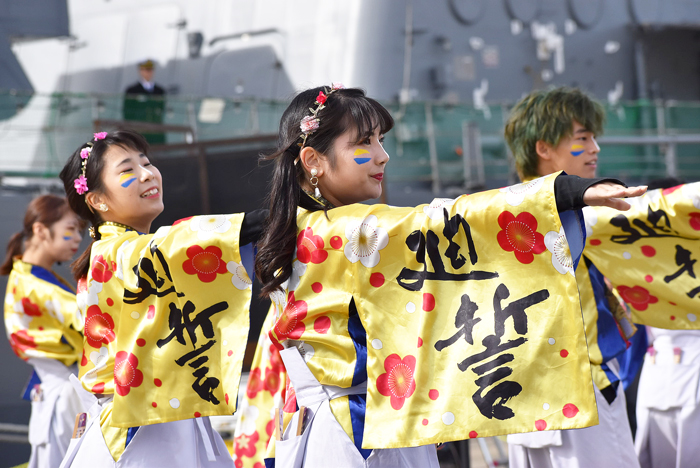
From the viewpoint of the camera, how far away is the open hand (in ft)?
4.31

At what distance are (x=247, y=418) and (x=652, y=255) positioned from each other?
4.73ft

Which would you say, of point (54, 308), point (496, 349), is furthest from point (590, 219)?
point (54, 308)

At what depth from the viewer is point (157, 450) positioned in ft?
6.31

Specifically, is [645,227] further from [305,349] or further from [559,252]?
[305,349]

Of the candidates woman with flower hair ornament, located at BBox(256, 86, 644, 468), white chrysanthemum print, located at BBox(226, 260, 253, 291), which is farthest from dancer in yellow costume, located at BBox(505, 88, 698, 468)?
white chrysanthemum print, located at BBox(226, 260, 253, 291)

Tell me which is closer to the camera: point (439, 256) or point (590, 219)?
point (439, 256)

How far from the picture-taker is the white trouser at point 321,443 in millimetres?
1551

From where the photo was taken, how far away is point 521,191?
4.81ft

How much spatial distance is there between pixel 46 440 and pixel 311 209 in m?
2.25

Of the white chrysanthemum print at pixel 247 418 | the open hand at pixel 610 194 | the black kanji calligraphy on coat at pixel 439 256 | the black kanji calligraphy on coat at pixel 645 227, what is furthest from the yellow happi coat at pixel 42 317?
the open hand at pixel 610 194

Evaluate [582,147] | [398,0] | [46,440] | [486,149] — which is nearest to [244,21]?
[398,0]

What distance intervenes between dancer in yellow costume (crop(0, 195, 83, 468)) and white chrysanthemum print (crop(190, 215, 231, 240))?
5.51 ft

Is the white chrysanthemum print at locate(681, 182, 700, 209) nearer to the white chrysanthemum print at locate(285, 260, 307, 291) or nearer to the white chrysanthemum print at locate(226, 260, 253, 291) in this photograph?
the white chrysanthemum print at locate(285, 260, 307, 291)

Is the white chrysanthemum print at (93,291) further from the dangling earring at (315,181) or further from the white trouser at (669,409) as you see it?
the white trouser at (669,409)
